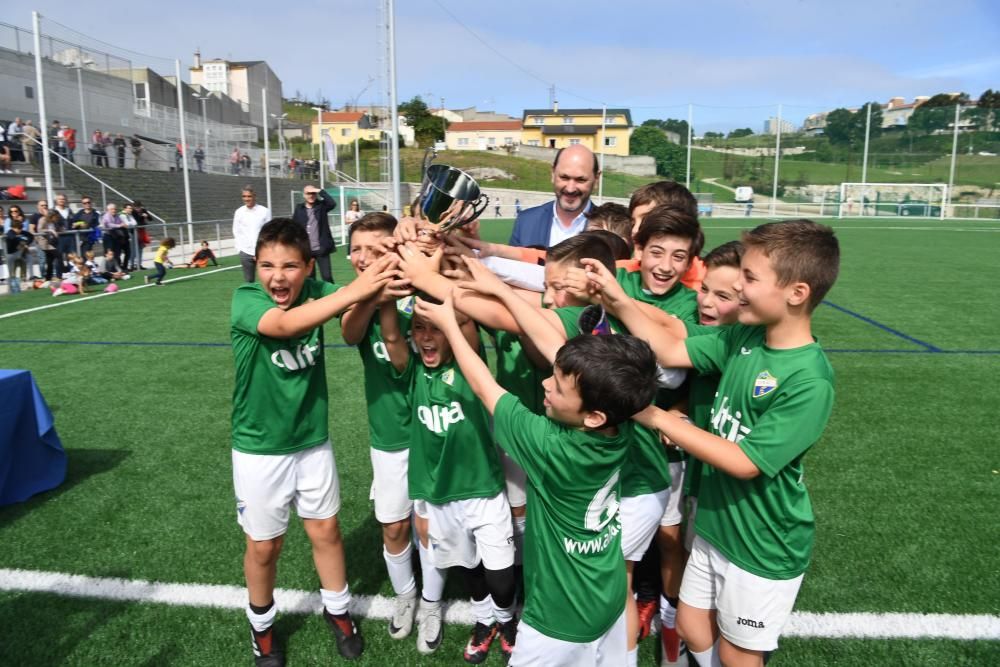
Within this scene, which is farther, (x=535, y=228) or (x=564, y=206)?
(x=535, y=228)

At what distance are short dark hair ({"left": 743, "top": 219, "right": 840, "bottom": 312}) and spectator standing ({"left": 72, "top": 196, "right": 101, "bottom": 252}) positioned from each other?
56.6ft

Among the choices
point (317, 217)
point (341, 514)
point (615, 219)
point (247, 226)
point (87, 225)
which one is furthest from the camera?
point (87, 225)

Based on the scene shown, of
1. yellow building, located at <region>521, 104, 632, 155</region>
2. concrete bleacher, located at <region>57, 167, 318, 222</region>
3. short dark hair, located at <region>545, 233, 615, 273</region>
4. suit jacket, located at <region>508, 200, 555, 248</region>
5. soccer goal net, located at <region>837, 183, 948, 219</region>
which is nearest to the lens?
short dark hair, located at <region>545, 233, 615, 273</region>

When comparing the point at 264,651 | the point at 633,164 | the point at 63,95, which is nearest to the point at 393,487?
the point at 264,651

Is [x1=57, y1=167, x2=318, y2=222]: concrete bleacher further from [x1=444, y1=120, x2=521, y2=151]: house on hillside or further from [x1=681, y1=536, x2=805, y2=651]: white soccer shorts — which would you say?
[x1=444, y1=120, x2=521, y2=151]: house on hillside

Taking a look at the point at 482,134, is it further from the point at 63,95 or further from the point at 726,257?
the point at 726,257

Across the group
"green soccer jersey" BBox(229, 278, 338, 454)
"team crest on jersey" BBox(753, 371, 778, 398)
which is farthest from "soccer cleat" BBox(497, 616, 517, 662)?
"team crest on jersey" BBox(753, 371, 778, 398)

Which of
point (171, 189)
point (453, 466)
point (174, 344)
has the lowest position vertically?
point (174, 344)

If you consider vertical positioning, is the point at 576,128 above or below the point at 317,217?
above

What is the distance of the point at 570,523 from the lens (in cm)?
221

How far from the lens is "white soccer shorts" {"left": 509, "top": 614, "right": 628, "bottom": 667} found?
2.23 m

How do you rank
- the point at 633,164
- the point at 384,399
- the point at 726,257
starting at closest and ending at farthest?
the point at 726,257 → the point at 384,399 → the point at 633,164

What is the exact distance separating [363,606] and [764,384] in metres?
2.31

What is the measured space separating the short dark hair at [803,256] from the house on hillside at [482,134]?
88.8 meters
